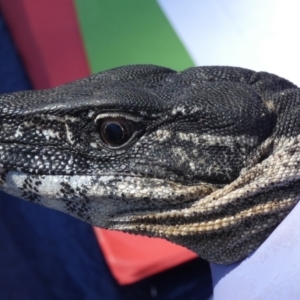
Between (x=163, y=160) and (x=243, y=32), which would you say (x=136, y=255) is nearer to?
(x=243, y=32)

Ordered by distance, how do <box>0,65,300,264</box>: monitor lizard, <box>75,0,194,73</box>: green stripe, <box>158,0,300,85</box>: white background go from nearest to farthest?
1. <box>0,65,300,264</box>: monitor lizard
2. <box>158,0,300,85</box>: white background
3. <box>75,0,194,73</box>: green stripe

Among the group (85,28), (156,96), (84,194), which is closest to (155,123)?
(156,96)

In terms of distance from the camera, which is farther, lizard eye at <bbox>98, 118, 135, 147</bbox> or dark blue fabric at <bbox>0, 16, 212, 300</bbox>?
dark blue fabric at <bbox>0, 16, 212, 300</bbox>

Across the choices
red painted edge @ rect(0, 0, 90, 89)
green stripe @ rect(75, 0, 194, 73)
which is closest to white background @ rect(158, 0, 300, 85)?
green stripe @ rect(75, 0, 194, 73)

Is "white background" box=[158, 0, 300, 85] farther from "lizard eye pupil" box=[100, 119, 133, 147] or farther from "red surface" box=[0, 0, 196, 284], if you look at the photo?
"lizard eye pupil" box=[100, 119, 133, 147]

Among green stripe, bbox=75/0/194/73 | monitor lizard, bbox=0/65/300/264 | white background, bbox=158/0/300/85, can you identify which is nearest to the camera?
monitor lizard, bbox=0/65/300/264

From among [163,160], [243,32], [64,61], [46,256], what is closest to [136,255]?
[46,256]

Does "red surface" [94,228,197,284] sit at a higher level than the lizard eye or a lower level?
lower

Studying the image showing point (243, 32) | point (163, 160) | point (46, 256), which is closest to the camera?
point (163, 160)
